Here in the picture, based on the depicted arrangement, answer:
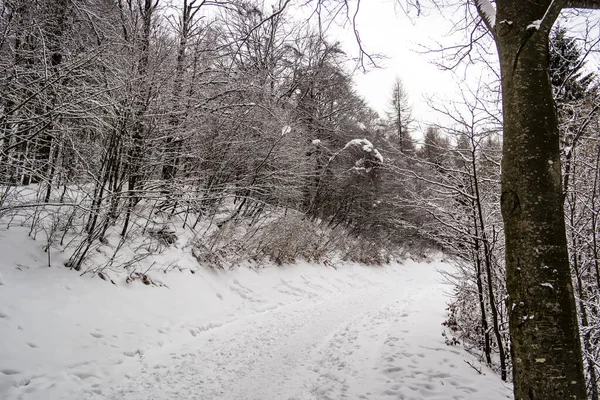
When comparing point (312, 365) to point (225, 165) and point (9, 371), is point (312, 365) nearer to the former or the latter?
point (9, 371)

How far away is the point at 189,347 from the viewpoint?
460 centimetres

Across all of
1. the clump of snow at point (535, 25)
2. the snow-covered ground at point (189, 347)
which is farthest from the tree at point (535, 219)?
the snow-covered ground at point (189, 347)

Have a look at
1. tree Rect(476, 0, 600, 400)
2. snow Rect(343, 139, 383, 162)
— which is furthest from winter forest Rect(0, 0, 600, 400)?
snow Rect(343, 139, 383, 162)

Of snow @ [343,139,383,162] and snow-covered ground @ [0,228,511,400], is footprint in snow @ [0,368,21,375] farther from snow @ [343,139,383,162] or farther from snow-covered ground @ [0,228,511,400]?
snow @ [343,139,383,162]

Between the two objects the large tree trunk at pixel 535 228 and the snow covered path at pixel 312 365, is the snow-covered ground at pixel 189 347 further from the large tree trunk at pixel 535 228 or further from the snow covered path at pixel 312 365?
the large tree trunk at pixel 535 228

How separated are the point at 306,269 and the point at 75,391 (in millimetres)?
7976

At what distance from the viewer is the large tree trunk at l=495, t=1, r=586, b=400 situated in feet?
5.29

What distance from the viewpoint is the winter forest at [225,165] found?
3.21 metres

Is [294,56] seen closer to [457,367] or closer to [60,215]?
[60,215]

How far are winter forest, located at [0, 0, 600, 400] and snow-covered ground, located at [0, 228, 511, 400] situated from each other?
0.20 meters

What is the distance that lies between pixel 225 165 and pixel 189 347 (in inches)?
206

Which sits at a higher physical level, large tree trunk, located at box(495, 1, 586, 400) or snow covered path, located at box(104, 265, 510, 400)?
large tree trunk, located at box(495, 1, 586, 400)

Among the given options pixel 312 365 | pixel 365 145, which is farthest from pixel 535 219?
pixel 365 145

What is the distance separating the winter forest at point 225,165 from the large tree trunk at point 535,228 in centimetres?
1
